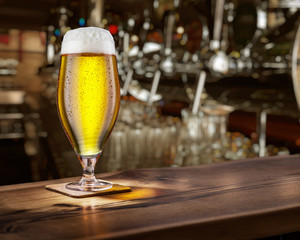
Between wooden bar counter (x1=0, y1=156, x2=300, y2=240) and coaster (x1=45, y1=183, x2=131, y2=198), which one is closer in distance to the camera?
wooden bar counter (x1=0, y1=156, x2=300, y2=240)

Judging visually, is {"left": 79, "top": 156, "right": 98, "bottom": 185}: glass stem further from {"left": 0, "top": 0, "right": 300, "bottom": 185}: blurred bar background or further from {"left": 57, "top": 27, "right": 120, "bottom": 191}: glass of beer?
{"left": 0, "top": 0, "right": 300, "bottom": 185}: blurred bar background

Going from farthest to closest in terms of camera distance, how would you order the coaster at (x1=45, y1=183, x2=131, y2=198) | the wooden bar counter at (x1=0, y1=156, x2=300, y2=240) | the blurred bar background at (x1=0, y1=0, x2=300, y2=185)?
the blurred bar background at (x1=0, y1=0, x2=300, y2=185) < the coaster at (x1=45, y1=183, x2=131, y2=198) < the wooden bar counter at (x1=0, y1=156, x2=300, y2=240)

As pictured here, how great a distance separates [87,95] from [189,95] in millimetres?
2956

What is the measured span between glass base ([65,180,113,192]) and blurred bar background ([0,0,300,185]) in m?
0.63

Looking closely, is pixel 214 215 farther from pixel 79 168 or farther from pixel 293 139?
pixel 293 139

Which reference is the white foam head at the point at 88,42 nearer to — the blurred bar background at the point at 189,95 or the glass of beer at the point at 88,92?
the glass of beer at the point at 88,92

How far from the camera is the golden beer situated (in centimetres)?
66

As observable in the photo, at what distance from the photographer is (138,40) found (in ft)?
14.7

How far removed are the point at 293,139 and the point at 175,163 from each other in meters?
2.21

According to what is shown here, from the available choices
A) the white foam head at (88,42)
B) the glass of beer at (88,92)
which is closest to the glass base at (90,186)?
the glass of beer at (88,92)

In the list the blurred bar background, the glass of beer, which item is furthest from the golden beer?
the blurred bar background

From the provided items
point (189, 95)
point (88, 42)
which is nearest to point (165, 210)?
point (88, 42)

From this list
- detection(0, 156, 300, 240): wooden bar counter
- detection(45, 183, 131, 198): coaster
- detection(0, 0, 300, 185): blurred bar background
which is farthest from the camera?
detection(0, 0, 300, 185): blurred bar background

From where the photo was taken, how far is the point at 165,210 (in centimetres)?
57
